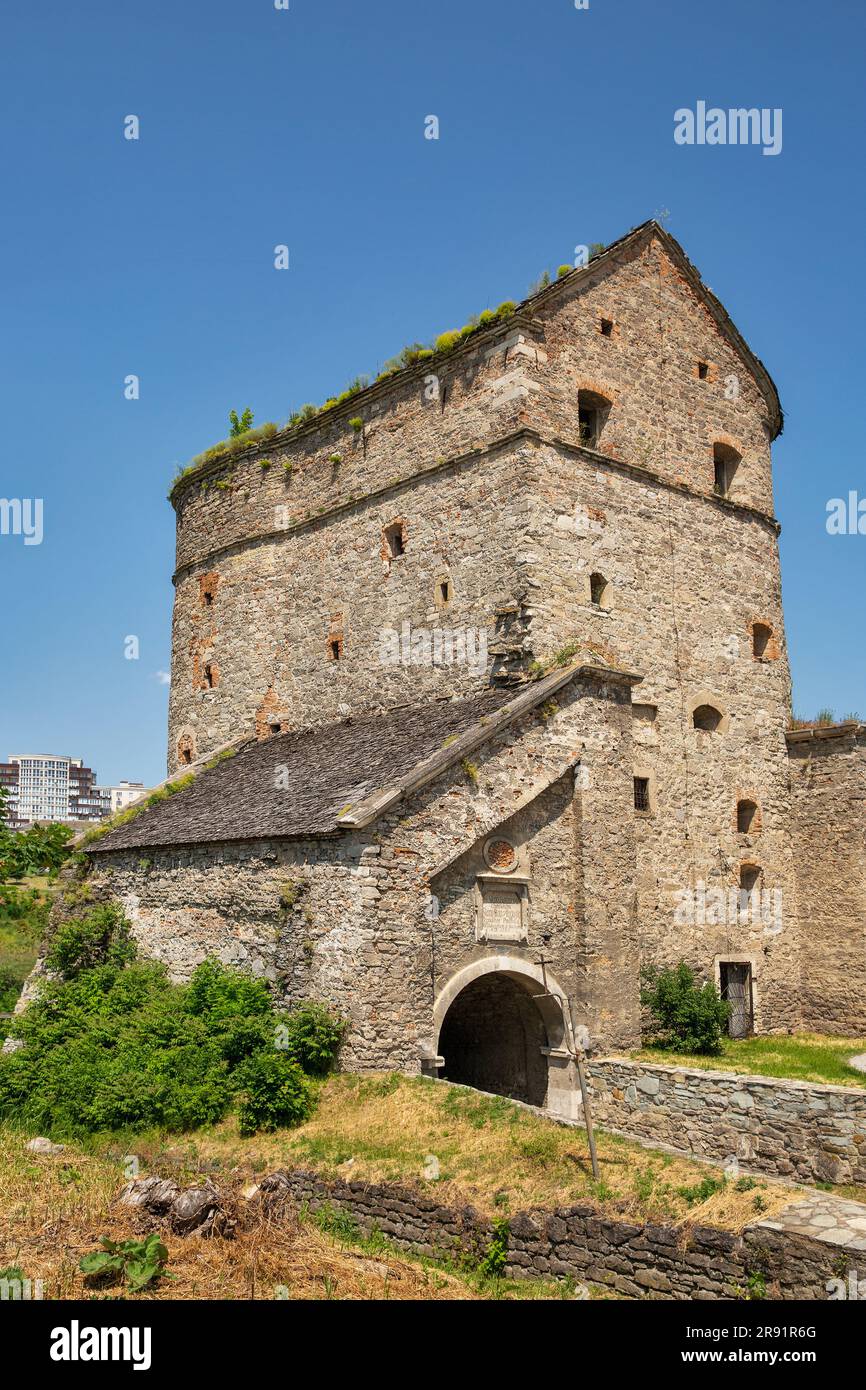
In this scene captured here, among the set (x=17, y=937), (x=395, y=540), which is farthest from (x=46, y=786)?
(x=395, y=540)

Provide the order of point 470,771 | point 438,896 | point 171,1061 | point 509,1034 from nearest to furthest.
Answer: point 171,1061 → point 438,896 → point 470,771 → point 509,1034

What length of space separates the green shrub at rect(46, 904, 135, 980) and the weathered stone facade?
0.60 m

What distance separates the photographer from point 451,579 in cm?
2125

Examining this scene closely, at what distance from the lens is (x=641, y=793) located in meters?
21.0

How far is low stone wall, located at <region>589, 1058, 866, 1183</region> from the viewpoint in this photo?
39.8ft

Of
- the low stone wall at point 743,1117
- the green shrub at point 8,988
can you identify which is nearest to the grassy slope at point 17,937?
the green shrub at point 8,988

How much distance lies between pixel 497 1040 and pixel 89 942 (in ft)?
27.8

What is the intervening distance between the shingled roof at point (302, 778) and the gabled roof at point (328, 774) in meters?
0.04

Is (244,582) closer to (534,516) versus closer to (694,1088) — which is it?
(534,516)

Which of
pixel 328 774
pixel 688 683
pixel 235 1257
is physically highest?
pixel 688 683

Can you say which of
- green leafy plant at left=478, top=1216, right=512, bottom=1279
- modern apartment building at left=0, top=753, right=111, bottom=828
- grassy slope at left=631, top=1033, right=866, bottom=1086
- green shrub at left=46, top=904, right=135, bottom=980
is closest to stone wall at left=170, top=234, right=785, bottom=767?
green shrub at left=46, top=904, right=135, bottom=980

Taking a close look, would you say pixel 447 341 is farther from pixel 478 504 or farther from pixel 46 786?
pixel 46 786

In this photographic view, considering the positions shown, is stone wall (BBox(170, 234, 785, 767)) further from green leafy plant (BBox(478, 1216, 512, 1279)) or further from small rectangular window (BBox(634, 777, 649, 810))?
green leafy plant (BBox(478, 1216, 512, 1279))
